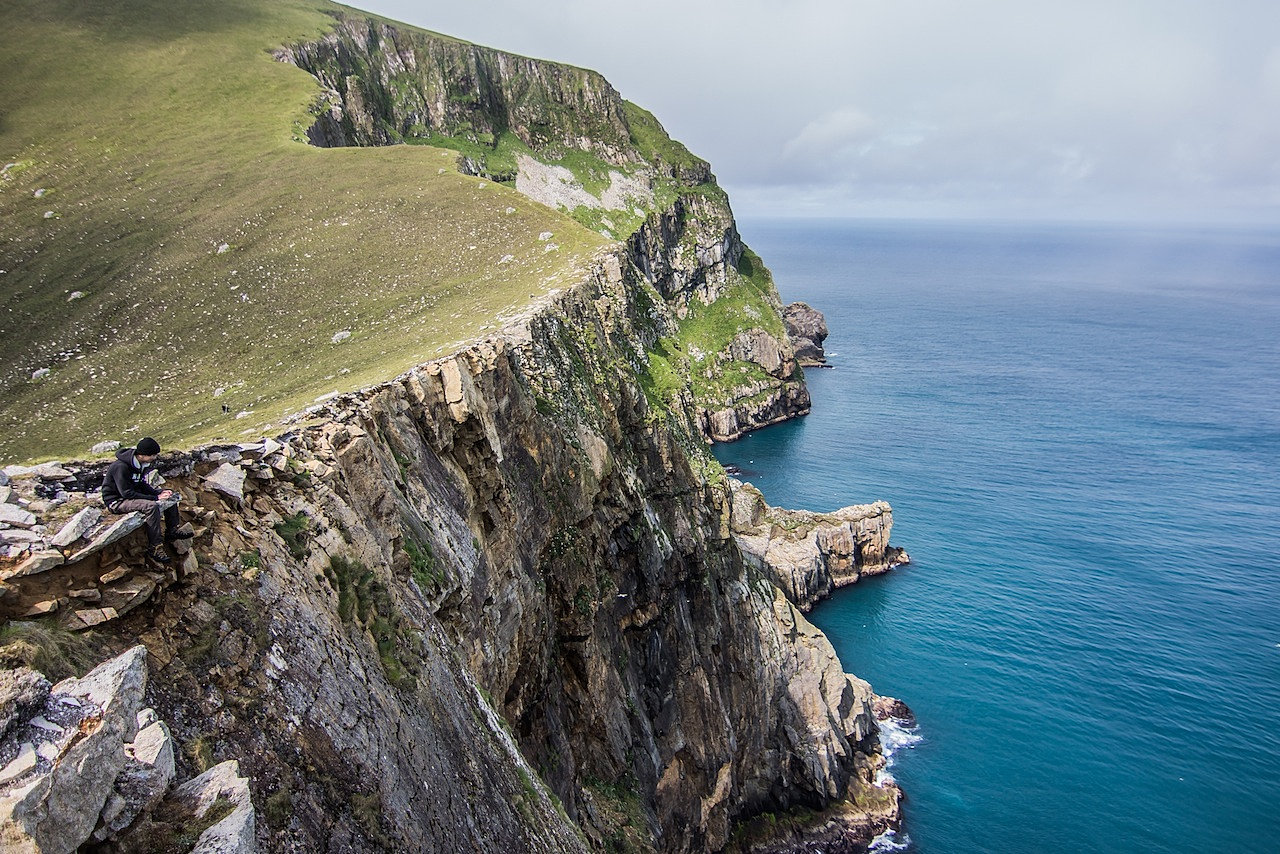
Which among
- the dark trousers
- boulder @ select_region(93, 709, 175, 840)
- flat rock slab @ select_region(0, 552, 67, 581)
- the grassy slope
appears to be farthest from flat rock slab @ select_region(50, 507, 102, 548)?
the grassy slope

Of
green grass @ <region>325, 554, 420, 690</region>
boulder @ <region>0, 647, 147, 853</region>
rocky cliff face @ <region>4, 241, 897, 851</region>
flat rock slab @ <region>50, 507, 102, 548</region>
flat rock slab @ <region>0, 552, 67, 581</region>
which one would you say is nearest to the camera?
boulder @ <region>0, 647, 147, 853</region>

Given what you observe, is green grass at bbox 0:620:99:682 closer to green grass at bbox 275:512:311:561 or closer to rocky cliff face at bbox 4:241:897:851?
rocky cliff face at bbox 4:241:897:851

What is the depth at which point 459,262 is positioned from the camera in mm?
40781

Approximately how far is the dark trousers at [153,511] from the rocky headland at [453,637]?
0.26m

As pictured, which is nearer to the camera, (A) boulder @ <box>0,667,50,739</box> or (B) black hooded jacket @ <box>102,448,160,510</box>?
(A) boulder @ <box>0,667,50,739</box>

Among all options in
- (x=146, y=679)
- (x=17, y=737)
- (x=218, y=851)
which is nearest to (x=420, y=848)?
(x=218, y=851)

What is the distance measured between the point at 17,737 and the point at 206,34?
107089 mm

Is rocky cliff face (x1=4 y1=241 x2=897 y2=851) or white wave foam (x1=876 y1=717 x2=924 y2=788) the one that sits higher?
rocky cliff face (x1=4 y1=241 x2=897 y2=851)

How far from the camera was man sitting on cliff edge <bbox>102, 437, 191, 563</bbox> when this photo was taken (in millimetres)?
11375

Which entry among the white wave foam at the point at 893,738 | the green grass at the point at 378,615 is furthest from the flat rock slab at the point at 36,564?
the white wave foam at the point at 893,738

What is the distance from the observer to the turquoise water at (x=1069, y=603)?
55938 millimetres

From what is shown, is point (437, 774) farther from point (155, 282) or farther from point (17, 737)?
point (155, 282)

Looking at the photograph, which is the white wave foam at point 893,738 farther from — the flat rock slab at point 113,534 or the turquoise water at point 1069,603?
the flat rock slab at point 113,534

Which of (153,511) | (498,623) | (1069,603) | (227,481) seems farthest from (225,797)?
(1069,603)
